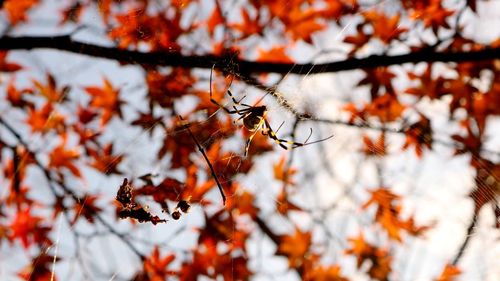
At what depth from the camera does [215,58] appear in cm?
185

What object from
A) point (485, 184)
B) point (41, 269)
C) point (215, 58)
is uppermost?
point (215, 58)

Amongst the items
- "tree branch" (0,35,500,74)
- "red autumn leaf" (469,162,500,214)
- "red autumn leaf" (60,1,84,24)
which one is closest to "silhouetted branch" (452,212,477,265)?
"red autumn leaf" (469,162,500,214)

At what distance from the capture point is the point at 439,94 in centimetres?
202

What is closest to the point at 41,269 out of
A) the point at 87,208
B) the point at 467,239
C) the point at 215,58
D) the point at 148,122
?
the point at 87,208

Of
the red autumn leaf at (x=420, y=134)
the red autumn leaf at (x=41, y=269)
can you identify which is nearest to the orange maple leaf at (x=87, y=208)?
the red autumn leaf at (x=41, y=269)

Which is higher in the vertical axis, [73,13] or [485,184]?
[73,13]

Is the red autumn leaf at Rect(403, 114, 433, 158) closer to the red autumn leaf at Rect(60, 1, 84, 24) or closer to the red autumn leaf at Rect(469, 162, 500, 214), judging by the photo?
the red autumn leaf at Rect(469, 162, 500, 214)

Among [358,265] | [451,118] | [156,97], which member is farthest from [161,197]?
[451,118]

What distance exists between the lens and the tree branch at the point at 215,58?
1.67 m

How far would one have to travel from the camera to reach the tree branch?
167cm

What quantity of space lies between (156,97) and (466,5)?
5.43 ft

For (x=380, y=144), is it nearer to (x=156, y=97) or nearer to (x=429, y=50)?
(x=429, y=50)

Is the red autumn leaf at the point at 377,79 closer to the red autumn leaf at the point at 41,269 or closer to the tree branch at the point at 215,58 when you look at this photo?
the tree branch at the point at 215,58

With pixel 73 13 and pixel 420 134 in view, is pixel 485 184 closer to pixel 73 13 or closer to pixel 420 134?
pixel 420 134
